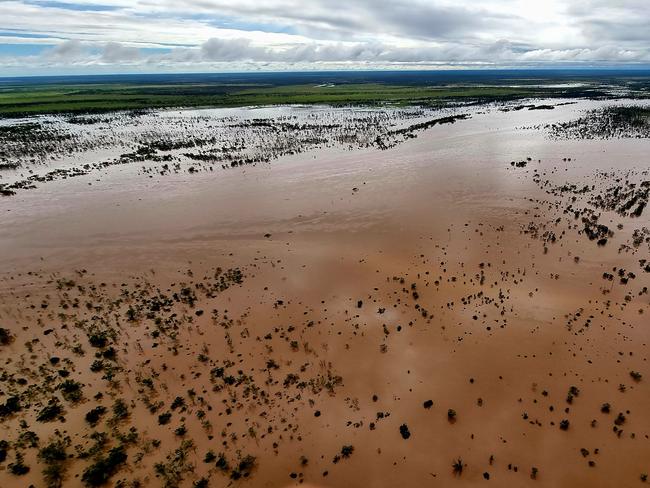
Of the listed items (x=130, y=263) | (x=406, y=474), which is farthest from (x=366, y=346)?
(x=130, y=263)

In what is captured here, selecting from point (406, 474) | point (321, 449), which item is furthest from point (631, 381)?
point (321, 449)

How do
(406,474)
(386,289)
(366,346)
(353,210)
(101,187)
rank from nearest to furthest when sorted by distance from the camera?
(406,474) → (366,346) → (386,289) → (353,210) → (101,187)

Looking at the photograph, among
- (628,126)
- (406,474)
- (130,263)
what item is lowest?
(406,474)

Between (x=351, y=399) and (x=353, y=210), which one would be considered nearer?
(x=351, y=399)

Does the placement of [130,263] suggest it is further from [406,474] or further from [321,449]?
[406,474]

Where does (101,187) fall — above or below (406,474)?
above

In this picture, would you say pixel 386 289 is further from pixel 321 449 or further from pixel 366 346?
pixel 321 449

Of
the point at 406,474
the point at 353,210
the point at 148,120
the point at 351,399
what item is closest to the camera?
the point at 406,474
